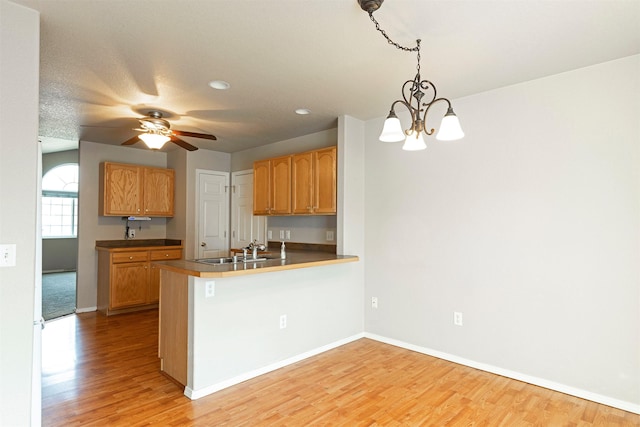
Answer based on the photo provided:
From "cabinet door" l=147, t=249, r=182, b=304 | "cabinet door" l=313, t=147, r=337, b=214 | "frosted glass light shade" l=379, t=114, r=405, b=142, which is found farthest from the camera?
"cabinet door" l=147, t=249, r=182, b=304

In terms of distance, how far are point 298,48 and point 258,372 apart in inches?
107

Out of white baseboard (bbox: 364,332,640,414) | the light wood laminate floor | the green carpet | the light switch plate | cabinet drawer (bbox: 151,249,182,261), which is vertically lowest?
the green carpet

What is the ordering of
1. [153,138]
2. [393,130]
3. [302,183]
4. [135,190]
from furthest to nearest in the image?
[135,190]
[302,183]
[153,138]
[393,130]

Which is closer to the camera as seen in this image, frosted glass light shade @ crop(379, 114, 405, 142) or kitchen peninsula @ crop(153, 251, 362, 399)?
frosted glass light shade @ crop(379, 114, 405, 142)

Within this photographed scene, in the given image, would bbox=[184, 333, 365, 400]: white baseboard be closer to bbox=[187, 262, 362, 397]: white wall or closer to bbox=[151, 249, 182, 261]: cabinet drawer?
bbox=[187, 262, 362, 397]: white wall

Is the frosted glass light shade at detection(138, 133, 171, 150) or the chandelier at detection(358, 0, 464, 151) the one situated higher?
the frosted glass light shade at detection(138, 133, 171, 150)

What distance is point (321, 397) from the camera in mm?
2795

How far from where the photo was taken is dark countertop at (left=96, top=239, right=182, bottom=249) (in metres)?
5.65

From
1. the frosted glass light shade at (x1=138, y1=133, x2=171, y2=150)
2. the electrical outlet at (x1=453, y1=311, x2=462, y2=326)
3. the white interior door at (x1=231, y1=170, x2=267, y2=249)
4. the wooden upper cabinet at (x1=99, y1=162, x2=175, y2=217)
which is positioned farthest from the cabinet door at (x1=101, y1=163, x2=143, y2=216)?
the electrical outlet at (x1=453, y1=311, x2=462, y2=326)

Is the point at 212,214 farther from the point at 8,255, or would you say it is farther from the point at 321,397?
the point at 8,255

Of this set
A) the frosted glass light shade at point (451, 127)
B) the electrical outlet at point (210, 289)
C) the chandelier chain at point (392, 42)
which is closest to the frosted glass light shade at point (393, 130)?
the frosted glass light shade at point (451, 127)

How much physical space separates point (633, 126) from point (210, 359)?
3.70m

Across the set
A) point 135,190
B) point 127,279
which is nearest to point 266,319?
point 127,279

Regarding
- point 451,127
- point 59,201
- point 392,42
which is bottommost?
point 59,201
